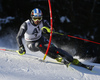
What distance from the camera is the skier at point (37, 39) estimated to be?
3.41m

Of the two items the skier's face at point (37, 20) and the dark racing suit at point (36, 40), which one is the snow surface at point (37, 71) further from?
the skier's face at point (37, 20)

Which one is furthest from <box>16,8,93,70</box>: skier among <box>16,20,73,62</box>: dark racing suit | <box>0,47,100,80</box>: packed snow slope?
<box>0,47,100,80</box>: packed snow slope

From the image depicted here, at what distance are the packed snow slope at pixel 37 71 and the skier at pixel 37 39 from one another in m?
0.19

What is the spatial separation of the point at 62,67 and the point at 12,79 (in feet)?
4.15

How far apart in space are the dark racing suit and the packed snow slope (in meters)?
0.26

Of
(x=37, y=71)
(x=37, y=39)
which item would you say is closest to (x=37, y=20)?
(x=37, y=39)

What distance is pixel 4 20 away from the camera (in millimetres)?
9570

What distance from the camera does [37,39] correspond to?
3840mm

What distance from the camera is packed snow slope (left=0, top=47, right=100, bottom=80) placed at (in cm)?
258

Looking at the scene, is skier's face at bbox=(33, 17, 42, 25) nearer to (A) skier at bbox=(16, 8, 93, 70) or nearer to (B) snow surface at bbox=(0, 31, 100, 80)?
(A) skier at bbox=(16, 8, 93, 70)

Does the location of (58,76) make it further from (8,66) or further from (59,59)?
(8,66)

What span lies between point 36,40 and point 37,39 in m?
0.04

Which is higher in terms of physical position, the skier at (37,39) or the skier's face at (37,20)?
the skier's face at (37,20)

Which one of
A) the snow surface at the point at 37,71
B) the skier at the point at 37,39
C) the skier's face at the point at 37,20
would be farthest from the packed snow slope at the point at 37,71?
the skier's face at the point at 37,20
